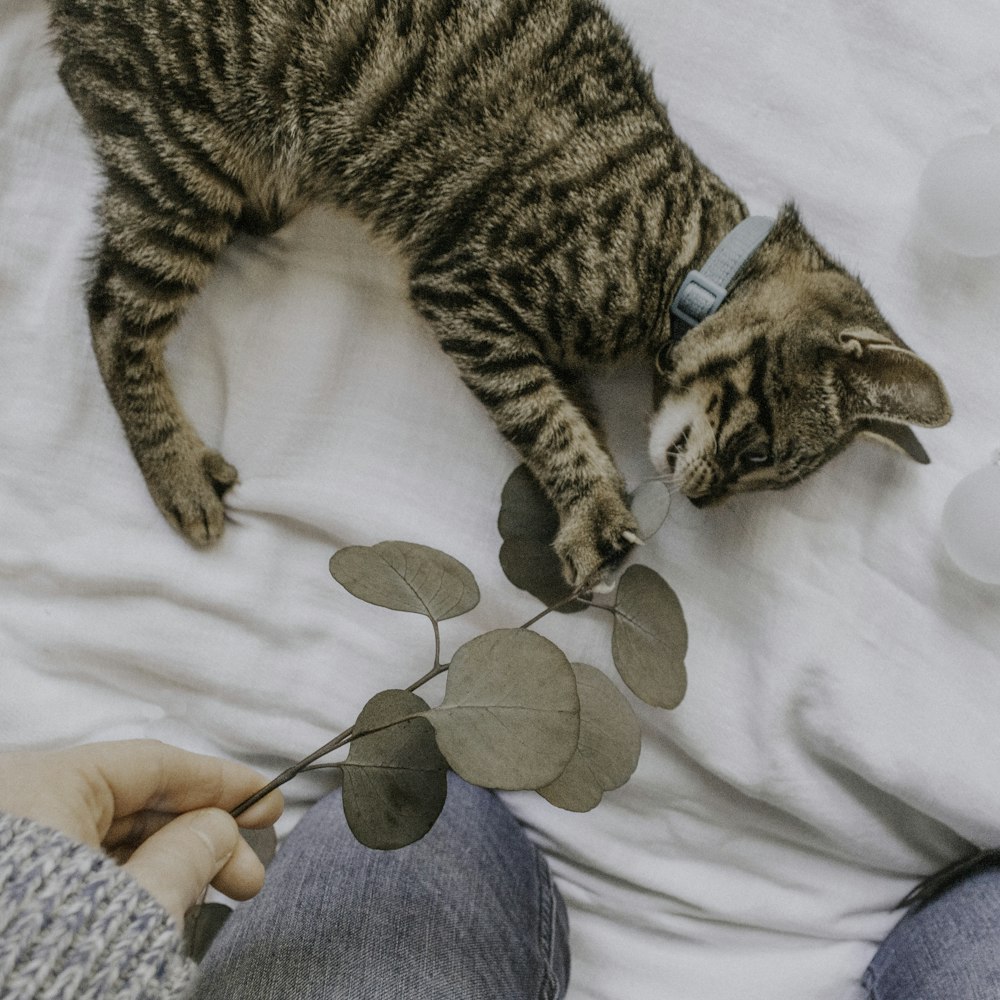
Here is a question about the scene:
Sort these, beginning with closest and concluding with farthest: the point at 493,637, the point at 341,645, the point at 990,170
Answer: the point at 493,637 < the point at 990,170 < the point at 341,645

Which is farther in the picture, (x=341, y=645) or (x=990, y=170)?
(x=341, y=645)

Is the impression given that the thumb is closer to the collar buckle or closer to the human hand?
the human hand

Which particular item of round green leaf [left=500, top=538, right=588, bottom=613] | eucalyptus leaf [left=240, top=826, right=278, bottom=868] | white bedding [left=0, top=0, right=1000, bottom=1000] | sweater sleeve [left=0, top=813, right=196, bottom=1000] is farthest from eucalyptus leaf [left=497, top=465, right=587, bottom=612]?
sweater sleeve [left=0, top=813, right=196, bottom=1000]

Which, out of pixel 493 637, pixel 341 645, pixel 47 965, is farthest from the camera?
pixel 341 645

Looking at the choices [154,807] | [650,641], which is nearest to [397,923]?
[154,807]

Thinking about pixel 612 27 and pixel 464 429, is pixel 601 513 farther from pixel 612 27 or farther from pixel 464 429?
pixel 612 27

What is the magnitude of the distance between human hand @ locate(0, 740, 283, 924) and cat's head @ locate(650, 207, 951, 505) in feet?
1.97

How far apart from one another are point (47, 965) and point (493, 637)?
1.03 ft

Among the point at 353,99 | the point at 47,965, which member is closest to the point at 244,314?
the point at 353,99

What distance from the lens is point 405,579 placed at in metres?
0.62

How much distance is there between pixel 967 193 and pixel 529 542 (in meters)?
0.64

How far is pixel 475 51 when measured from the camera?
98 cm

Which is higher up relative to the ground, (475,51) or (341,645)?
(475,51)

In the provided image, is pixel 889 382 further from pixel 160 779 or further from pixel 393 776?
pixel 160 779
